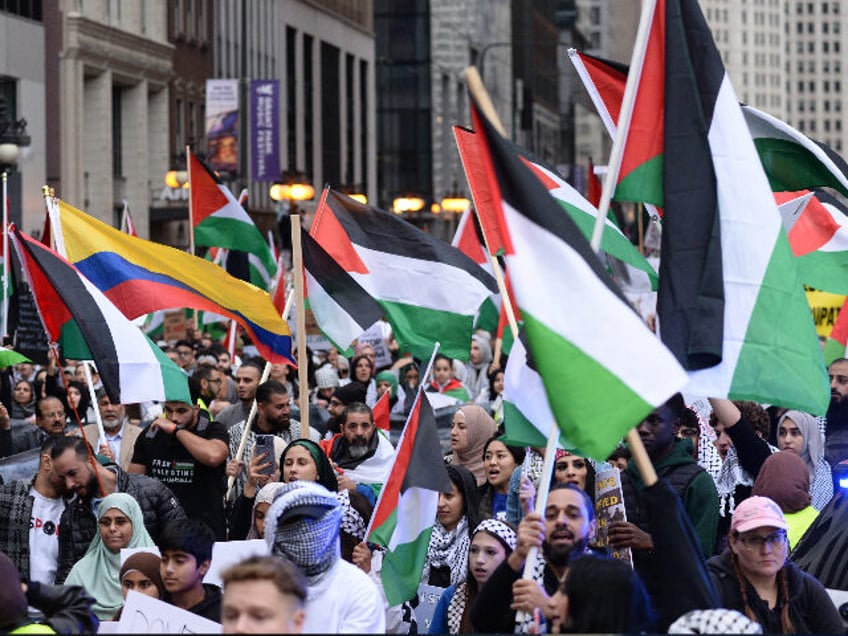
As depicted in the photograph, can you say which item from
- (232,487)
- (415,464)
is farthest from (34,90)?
(415,464)

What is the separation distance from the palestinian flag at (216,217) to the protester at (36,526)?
22.6 feet

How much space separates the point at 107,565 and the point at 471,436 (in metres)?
2.67

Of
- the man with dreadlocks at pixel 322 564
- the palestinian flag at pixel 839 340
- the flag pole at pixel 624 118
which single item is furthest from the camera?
the palestinian flag at pixel 839 340

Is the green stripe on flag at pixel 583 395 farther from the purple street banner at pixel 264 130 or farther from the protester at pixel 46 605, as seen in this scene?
the purple street banner at pixel 264 130

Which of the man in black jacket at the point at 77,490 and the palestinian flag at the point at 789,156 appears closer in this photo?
the palestinian flag at the point at 789,156

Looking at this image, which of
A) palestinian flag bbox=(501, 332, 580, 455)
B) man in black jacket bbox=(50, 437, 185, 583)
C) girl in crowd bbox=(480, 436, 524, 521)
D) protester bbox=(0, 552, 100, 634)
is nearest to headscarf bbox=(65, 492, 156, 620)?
man in black jacket bbox=(50, 437, 185, 583)

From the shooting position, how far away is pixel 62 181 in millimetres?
45125

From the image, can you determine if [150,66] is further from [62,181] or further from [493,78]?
[493,78]

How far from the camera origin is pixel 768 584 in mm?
7402

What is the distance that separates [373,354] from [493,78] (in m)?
91.6

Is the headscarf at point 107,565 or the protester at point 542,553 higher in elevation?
the protester at point 542,553

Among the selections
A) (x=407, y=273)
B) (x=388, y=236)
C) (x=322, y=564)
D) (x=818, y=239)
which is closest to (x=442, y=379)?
(x=388, y=236)

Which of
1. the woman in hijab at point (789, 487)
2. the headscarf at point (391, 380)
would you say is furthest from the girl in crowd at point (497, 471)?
the headscarf at point (391, 380)

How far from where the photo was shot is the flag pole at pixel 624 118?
716 centimetres
